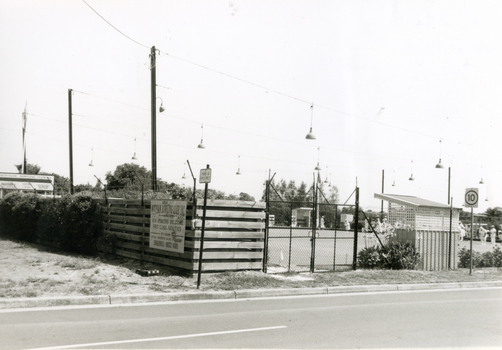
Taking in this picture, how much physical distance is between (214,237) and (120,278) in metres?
2.55

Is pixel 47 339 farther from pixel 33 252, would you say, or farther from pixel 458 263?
pixel 458 263

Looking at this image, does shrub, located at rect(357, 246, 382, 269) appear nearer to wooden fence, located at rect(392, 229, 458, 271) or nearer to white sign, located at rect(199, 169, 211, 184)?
wooden fence, located at rect(392, 229, 458, 271)

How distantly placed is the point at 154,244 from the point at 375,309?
21.6 feet

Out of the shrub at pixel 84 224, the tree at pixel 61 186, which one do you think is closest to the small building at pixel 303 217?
the tree at pixel 61 186

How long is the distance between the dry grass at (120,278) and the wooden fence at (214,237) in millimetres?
305

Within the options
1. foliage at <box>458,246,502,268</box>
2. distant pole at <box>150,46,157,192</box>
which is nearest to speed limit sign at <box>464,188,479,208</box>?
foliage at <box>458,246,502,268</box>

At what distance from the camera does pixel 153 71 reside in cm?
1897

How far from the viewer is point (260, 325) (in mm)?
7926

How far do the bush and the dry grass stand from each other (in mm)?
857

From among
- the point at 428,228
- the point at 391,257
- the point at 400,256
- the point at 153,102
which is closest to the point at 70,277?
→ the point at 153,102

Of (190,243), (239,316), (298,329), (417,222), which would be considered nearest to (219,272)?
(190,243)

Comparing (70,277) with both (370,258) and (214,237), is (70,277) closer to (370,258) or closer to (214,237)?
(214,237)

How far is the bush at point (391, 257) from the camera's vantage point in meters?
16.5

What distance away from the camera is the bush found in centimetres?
1648
